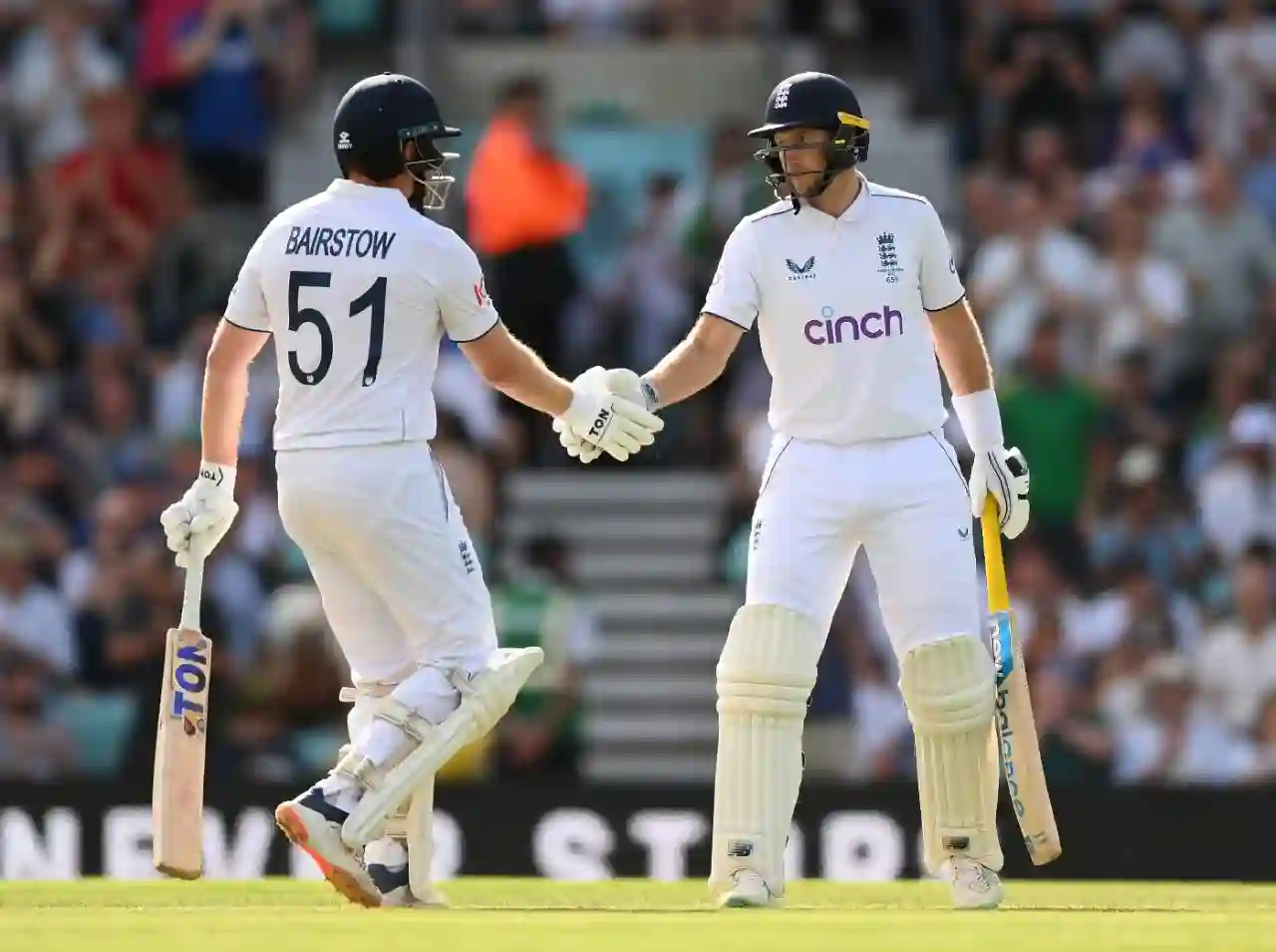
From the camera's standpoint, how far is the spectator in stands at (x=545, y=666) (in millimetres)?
10992

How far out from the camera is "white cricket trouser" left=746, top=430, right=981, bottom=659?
7.28 metres

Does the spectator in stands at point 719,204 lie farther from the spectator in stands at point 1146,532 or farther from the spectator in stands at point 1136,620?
the spectator in stands at point 1136,620

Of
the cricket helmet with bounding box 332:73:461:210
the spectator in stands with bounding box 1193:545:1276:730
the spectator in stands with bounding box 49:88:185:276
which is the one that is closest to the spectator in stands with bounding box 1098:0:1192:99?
the spectator in stands with bounding box 1193:545:1276:730

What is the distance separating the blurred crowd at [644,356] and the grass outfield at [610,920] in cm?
243

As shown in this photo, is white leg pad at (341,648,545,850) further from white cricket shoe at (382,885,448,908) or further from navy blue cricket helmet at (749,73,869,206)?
navy blue cricket helmet at (749,73,869,206)

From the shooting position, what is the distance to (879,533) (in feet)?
24.0

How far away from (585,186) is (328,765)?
3092 mm

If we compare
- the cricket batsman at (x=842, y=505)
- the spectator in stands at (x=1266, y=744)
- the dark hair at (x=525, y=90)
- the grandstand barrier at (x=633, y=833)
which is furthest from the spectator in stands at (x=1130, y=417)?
the cricket batsman at (x=842, y=505)

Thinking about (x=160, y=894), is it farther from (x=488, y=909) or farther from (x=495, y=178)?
(x=495, y=178)

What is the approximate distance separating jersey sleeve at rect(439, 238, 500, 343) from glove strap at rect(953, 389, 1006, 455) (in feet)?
4.08

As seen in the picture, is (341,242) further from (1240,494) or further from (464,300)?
(1240,494)

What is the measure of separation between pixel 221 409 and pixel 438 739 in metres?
1.01

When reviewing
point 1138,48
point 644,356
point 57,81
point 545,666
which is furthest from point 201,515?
point 1138,48

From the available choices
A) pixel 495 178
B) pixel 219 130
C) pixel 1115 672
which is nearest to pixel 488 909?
pixel 1115 672
